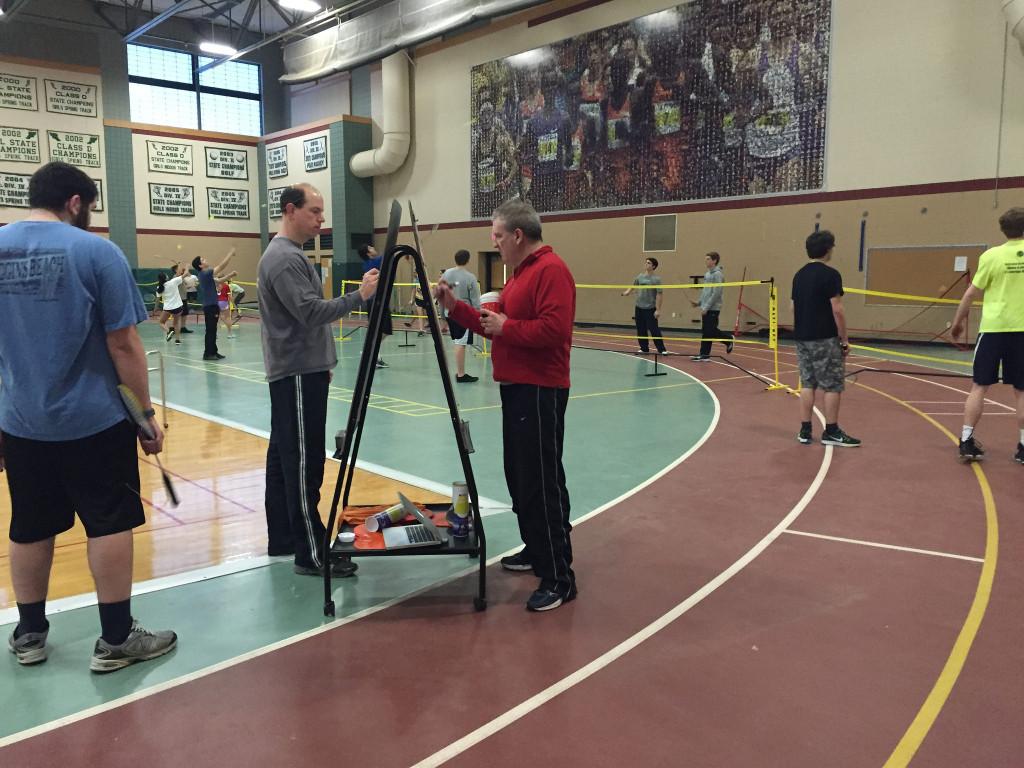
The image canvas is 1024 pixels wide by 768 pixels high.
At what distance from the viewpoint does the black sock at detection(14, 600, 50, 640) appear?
306 centimetres

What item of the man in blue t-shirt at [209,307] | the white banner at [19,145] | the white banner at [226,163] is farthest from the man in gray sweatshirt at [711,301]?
the white banner at [19,145]

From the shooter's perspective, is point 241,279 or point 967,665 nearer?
point 967,665

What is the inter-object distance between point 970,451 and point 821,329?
5.14 feet

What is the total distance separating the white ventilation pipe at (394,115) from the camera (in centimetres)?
2606

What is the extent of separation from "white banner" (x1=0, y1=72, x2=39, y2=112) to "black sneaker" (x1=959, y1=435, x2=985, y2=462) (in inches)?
1220

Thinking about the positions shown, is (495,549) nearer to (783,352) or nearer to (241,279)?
(783,352)

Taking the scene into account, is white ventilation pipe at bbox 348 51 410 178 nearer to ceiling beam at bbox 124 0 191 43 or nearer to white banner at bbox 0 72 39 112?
ceiling beam at bbox 124 0 191 43

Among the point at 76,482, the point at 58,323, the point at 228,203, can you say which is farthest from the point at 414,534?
the point at 228,203

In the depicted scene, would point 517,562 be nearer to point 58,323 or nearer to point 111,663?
point 111,663

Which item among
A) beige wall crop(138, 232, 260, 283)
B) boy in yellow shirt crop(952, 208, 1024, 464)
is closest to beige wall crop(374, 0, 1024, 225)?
boy in yellow shirt crop(952, 208, 1024, 464)

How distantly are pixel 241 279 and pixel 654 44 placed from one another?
815 inches

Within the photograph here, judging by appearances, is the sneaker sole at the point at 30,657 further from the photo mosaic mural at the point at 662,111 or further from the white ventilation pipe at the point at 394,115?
the white ventilation pipe at the point at 394,115

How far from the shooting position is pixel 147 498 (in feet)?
17.4

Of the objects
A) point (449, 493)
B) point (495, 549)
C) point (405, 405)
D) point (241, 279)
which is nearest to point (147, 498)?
point (449, 493)
